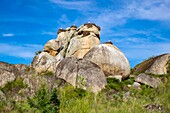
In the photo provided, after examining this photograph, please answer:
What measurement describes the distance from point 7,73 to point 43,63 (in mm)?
5263

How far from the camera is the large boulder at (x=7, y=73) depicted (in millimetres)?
29250

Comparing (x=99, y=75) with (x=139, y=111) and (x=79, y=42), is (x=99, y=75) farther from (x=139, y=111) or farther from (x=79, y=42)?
(x=139, y=111)

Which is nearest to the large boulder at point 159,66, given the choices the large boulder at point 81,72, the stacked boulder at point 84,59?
the stacked boulder at point 84,59

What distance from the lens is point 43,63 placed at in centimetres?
3447

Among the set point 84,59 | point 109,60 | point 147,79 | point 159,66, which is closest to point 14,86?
point 84,59

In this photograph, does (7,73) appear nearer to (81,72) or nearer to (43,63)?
(43,63)

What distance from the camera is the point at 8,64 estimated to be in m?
31.6

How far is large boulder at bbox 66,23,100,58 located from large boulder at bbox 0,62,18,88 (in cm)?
809

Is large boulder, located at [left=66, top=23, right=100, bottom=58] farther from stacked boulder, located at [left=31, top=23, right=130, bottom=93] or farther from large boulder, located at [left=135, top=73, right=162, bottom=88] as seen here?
large boulder, located at [left=135, top=73, right=162, bottom=88]

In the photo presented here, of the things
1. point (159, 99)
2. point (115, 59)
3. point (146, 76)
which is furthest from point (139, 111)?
point (115, 59)

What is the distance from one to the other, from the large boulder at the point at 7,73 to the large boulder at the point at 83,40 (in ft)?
26.5

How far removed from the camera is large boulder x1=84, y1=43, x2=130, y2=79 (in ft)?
107

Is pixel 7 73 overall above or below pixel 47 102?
above

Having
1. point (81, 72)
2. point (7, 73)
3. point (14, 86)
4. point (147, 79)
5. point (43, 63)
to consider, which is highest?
point (43, 63)
